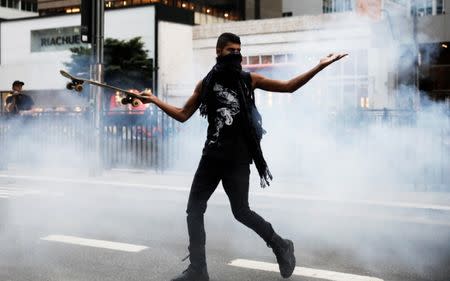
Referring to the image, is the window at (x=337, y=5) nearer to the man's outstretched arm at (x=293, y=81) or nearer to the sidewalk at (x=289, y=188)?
the sidewalk at (x=289, y=188)

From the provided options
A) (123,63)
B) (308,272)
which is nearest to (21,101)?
(308,272)

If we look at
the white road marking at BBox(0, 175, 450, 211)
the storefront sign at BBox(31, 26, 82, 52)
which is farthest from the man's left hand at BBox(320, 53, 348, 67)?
the storefront sign at BBox(31, 26, 82, 52)

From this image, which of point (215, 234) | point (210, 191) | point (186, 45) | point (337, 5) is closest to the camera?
point (210, 191)

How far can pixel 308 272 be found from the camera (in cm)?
437

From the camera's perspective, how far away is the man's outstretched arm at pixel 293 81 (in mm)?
3873

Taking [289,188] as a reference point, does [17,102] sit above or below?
above

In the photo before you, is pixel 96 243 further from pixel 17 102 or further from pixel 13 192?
pixel 17 102

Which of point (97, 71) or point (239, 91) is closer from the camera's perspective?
point (239, 91)

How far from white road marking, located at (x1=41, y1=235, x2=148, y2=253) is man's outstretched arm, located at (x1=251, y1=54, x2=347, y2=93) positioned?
185 cm

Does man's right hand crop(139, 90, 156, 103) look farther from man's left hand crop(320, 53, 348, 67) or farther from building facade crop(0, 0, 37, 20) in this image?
building facade crop(0, 0, 37, 20)

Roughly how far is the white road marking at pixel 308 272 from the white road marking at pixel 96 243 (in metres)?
0.93

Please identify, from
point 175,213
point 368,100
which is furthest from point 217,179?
point 368,100

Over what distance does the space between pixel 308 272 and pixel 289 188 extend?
15.3 ft

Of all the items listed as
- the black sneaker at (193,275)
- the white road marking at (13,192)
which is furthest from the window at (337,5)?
the black sneaker at (193,275)
